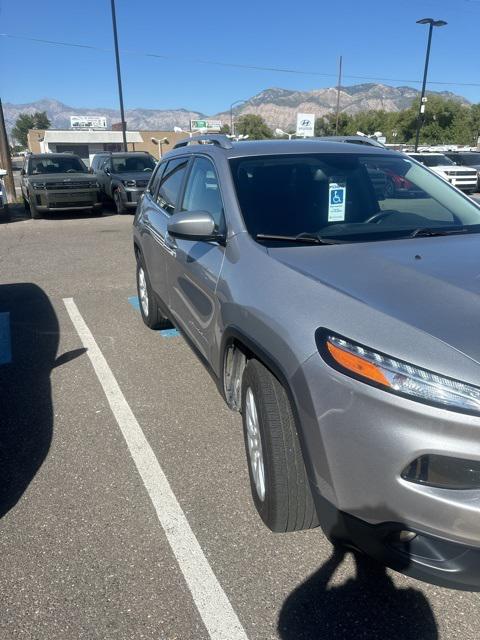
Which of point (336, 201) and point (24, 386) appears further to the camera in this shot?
point (24, 386)

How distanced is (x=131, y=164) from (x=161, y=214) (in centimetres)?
1250

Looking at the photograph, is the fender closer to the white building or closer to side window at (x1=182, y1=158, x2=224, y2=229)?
side window at (x1=182, y1=158, x2=224, y2=229)

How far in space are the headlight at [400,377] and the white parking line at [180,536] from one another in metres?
1.11

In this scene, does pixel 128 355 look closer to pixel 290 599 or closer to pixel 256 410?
pixel 256 410

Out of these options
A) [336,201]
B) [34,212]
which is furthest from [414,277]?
[34,212]

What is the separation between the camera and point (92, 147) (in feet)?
262

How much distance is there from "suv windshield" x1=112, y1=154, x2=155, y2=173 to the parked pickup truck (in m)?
1.25

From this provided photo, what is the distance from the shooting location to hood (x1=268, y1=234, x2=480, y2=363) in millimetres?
1824

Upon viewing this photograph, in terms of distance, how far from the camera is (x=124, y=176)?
584 inches

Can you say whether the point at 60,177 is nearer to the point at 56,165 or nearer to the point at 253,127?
the point at 56,165

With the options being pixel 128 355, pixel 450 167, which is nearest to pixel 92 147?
pixel 450 167

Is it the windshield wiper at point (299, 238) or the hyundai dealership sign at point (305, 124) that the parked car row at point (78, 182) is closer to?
the windshield wiper at point (299, 238)

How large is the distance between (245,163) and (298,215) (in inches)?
20.6

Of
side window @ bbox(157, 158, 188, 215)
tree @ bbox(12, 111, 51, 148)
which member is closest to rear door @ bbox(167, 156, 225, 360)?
side window @ bbox(157, 158, 188, 215)
